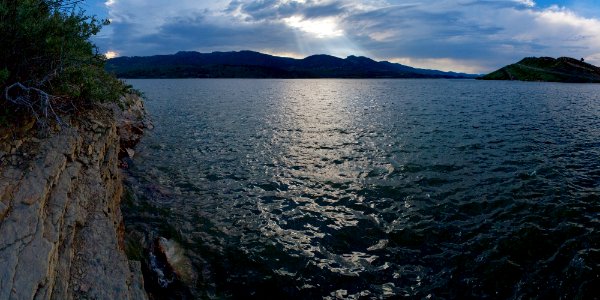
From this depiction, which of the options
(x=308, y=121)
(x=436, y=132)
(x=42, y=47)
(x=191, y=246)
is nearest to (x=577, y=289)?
(x=191, y=246)

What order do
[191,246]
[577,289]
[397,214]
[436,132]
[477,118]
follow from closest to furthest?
[577,289], [191,246], [397,214], [436,132], [477,118]

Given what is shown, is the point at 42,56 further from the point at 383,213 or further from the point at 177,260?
the point at 383,213

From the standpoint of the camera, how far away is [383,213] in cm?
1573

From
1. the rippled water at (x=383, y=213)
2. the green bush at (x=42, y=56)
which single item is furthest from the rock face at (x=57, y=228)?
the rippled water at (x=383, y=213)

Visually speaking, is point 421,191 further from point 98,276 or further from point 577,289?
point 98,276

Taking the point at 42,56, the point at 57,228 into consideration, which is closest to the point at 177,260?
the point at 57,228

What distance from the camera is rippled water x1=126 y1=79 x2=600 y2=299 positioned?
11008 millimetres

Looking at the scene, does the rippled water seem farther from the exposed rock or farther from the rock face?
the rock face

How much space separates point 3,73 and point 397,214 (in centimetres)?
1585

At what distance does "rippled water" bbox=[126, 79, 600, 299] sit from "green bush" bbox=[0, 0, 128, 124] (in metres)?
6.75

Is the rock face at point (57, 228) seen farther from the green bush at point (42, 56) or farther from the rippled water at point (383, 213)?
the rippled water at point (383, 213)

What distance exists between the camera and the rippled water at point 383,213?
11008 mm

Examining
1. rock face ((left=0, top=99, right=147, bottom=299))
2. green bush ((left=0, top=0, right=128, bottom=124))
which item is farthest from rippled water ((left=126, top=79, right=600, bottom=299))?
green bush ((left=0, top=0, right=128, bottom=124))

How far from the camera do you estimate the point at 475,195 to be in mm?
17328
